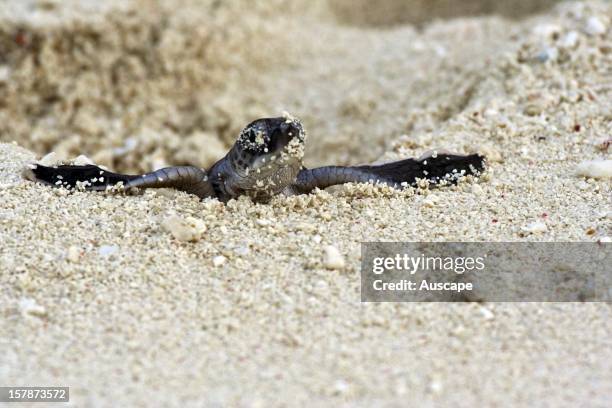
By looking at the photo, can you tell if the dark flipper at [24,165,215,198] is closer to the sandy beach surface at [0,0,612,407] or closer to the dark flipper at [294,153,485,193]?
the sandy beach surface at [0,0,612,407]

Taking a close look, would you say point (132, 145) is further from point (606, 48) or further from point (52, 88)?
point (606, 48)

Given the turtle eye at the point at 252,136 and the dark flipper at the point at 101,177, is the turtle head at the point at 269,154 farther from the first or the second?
the dark flipper at the point at 101,177

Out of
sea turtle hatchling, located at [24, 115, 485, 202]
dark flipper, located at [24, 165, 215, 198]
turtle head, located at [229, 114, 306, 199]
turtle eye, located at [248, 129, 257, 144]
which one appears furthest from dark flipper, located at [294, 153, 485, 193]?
dark flipper, located at [24, 165, 215, 198]

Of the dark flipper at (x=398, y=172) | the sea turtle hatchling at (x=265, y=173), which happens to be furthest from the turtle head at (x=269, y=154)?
the dark flipper at (x=398, y=172)

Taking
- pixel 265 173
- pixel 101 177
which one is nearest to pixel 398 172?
pixel 265 173

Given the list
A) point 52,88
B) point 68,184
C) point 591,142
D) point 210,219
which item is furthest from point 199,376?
point 52,88

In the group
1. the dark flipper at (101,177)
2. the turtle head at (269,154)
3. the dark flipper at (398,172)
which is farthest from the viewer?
the dark flipper at (398,172)
